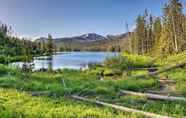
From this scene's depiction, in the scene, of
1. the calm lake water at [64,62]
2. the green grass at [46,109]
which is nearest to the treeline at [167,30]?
the calm lake water at [64,62]

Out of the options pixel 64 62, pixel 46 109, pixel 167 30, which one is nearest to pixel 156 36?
pixel 167 30

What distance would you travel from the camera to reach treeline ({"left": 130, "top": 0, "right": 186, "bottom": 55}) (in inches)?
2466

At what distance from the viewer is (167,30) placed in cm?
6712

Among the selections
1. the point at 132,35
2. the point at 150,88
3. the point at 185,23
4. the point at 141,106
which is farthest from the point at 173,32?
the point at 141,106

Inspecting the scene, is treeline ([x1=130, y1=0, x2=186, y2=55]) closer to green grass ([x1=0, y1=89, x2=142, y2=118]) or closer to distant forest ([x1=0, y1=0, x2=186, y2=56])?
distant forest ([x1=0, y1=0, x2=186, y2=56])

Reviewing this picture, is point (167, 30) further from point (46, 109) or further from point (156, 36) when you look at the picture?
point (46, 109)

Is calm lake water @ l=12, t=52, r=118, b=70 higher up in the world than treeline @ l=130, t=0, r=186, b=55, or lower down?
lower down

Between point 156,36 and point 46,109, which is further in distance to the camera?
point 156,36

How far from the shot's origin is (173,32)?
209 feet

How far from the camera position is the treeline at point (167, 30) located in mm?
62625

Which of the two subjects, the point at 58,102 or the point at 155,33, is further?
the point at 155,33

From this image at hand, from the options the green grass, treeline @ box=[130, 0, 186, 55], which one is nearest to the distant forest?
treeline @ box=[130, 0, 186, 55]

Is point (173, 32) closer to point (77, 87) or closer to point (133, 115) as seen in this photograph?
point (77, 87)

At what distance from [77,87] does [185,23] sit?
58.1m
